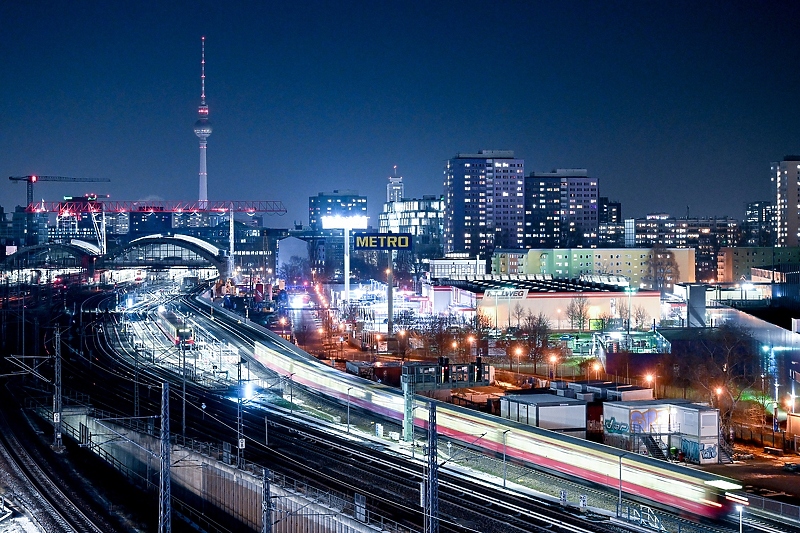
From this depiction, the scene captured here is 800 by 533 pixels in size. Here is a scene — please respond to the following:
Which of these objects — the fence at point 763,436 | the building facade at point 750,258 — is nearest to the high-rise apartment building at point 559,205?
the building facade at point 750,258

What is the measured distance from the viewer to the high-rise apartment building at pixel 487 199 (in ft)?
277

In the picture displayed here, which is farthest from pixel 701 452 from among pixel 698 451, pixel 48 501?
pixel 48 501

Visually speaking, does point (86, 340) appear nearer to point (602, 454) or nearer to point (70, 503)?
point (70, 503)

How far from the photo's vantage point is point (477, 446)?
50.5 ft

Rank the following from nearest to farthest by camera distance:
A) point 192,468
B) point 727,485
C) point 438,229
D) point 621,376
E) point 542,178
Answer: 1. point 727,485
2. point 192,468
3. point 621,376
4. point 542,178
5. point 438,229

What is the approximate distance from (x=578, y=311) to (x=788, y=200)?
148ft

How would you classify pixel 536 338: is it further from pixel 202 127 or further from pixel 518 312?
pixel 202 127

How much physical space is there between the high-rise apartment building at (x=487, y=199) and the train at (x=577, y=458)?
65.0m

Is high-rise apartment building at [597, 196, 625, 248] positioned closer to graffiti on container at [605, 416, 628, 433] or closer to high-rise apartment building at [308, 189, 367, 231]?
high-rise apartment building at [308, 189, 367, 231]

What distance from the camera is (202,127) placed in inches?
4077

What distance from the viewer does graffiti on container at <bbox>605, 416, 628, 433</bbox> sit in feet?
53.9

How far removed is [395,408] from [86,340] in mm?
17653

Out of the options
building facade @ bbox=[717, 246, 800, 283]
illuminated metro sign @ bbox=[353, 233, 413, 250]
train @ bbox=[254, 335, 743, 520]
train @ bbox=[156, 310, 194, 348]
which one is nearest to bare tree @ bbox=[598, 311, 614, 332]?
illuminated metro sign @ bbox=[353, 233, 413, 250]

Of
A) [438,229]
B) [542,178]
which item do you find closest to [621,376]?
[542,178]
